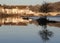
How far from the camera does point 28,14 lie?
58938 mm

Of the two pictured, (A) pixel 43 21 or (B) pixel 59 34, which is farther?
(A) pixel 43 21

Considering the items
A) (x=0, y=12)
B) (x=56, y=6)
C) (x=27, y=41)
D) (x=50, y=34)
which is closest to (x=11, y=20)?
(x=0, y=12)

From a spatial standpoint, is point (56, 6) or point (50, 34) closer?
point (50, 34)

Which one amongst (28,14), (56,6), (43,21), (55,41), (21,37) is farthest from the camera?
(56,6)

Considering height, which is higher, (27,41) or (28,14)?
(27,41)

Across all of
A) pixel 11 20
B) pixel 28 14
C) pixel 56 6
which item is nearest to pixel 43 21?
pixel 11 20

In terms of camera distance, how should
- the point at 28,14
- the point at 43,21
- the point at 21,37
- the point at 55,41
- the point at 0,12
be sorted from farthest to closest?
the point at 28,14 < the point at 0,12 < the point at 43,21 < the point at 21,37 < the point at 55,41

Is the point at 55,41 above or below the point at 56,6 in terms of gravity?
above

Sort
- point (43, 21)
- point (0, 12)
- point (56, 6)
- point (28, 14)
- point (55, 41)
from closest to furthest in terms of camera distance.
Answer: point (55, 41) → point (43, 21) → point (0, 12) → point (28, 14) → point (56, 6)

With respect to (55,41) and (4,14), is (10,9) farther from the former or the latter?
(55,41)

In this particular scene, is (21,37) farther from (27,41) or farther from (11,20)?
(11,20)

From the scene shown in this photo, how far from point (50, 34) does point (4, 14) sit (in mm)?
25477

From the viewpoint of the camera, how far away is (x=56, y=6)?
7569 cm

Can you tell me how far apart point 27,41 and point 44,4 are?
35313 millimetres
